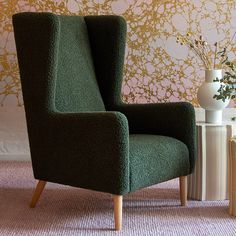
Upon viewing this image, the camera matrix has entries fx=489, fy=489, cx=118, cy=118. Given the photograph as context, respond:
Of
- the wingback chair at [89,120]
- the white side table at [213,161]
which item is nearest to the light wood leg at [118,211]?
the wingback chair at [89,120]

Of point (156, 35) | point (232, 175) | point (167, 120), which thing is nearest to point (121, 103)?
point (167, 120)

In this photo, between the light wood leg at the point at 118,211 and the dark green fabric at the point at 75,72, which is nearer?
the light wood leg at the point at 118,211

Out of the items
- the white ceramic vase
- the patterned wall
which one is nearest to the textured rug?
the white ceramic vase

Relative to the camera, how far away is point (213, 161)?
2.63m

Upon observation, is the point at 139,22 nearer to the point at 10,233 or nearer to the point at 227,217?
the point at 227,217

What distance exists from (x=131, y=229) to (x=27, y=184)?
105 centimetres

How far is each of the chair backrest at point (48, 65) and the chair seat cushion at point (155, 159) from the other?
0.41 meters

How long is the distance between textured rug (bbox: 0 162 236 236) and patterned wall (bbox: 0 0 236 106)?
0.93 metres

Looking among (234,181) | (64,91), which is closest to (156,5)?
(64,91)

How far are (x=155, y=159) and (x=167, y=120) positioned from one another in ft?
1.26

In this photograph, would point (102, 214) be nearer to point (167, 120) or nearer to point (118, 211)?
point (118, 211)

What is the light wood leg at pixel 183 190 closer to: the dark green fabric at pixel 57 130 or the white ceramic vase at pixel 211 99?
the white ceramic vase at pixel 211 99

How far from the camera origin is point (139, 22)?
3.62 meters

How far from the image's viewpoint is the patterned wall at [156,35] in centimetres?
359
